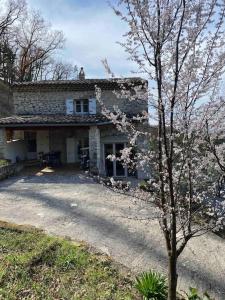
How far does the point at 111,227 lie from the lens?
361 inches

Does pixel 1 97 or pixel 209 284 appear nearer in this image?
pixel 209 284

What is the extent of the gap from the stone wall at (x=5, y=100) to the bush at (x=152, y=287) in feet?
107

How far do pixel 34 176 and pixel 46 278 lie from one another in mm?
12149

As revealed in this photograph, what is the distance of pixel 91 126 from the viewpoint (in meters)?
19.4

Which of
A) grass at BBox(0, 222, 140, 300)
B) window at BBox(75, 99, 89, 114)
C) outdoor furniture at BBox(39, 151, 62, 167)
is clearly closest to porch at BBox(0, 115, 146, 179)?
outdoor furniture at BBox(39, 151, 62, 167)

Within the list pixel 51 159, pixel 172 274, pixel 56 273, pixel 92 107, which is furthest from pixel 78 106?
pixel 172 274

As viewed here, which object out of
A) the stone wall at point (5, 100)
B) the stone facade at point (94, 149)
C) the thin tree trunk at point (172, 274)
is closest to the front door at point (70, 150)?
the stone facade at point (94, 149)

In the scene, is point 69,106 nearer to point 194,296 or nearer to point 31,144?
point 31,144

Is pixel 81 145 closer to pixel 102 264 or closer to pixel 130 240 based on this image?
pixel 130 240

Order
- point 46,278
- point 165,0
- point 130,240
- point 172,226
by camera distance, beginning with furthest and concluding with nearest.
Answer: point 130,240
point 46,278
point 172,226
point 165,0

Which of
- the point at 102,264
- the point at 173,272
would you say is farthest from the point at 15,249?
the point at 173,272

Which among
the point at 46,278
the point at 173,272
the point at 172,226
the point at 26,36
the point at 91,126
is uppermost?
the point at 26,36

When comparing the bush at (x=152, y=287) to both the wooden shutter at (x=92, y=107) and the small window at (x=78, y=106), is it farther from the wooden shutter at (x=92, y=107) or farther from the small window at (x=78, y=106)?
the small window at (x=78, y=106)

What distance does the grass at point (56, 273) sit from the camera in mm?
5445
